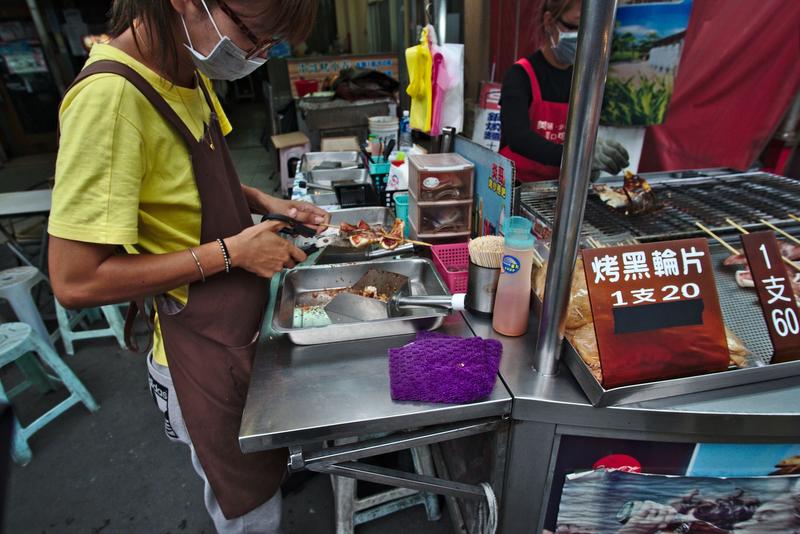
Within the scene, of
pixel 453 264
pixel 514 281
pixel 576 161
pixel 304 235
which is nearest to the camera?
pixel 576 161

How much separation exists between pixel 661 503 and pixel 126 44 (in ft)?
6.93

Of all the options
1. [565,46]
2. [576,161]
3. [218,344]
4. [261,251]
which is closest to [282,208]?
[261,251]

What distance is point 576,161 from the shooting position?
100 cm

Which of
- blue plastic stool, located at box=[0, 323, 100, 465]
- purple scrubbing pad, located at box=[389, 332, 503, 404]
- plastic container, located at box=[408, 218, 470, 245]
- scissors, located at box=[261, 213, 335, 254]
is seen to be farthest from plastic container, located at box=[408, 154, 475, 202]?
blue plastic stool, located at box=[0, 323, 100, 465]

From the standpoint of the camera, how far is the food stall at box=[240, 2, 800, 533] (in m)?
1.09

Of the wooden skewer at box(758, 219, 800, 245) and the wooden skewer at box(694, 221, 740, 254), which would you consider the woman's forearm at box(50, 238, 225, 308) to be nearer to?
the wooden skewer at box(694, 221, 740, 254)

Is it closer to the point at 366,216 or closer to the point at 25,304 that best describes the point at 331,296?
the point at 366,216

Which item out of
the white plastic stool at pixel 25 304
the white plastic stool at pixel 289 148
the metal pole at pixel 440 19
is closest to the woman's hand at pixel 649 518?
the metal pole at pixel 440 19

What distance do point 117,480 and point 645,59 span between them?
407 centimetres

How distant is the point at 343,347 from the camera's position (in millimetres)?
1423

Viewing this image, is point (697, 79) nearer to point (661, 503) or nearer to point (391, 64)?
point (661, 503)

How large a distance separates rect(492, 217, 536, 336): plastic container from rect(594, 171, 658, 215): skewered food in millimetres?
890

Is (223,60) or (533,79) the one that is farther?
(533,79)

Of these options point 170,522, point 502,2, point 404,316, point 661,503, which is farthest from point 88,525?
point 502,2
